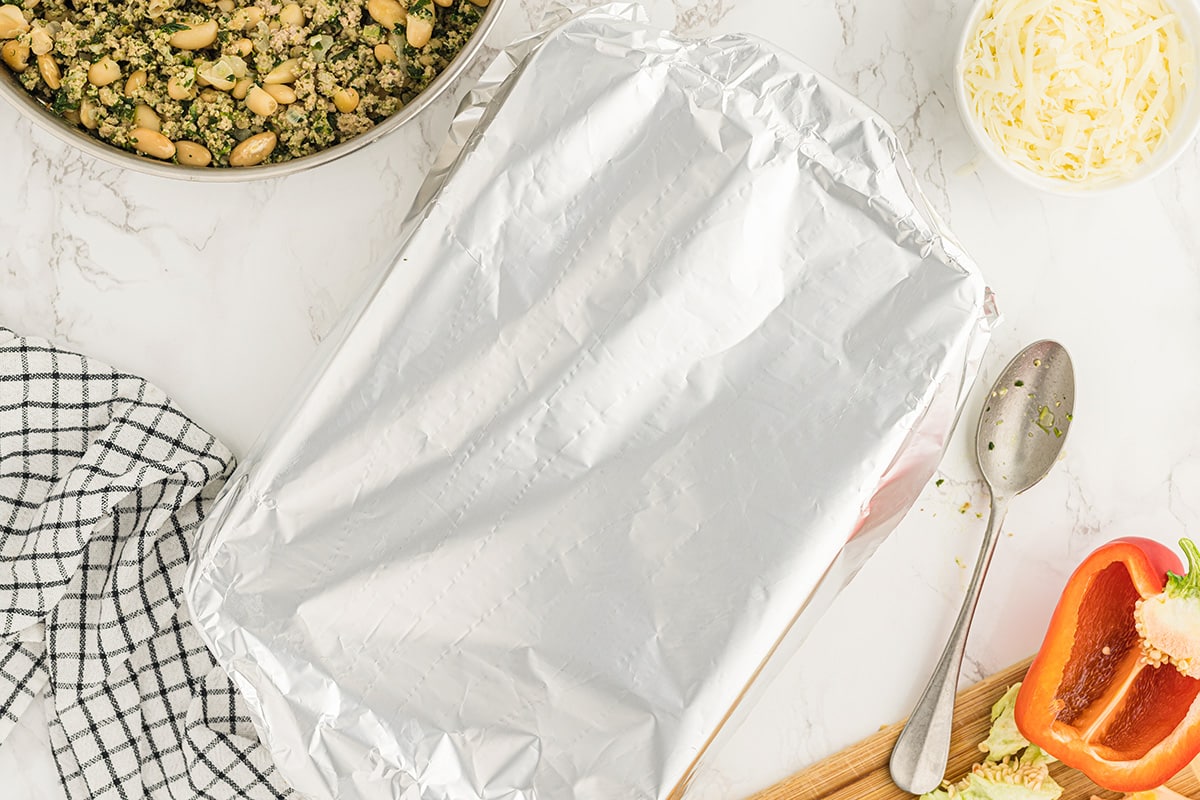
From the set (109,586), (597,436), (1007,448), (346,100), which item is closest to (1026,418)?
(1007,448)

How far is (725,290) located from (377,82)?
1.21 feet

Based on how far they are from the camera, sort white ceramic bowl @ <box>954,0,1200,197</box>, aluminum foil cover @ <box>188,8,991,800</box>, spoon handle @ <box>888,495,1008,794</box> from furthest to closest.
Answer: spoon handle @ <box>888,495,1008,794</box> < white ceramic bowl @ <box>954,0,1200,197</box> < aluminum foil cover @ <box>188,8,991,800</box>

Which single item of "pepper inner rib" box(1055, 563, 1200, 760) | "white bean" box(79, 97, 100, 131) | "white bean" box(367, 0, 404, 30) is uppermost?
"white bean" box(367, 0, 404, 30)

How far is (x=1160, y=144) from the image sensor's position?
0.96m

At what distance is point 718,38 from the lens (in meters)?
0.87

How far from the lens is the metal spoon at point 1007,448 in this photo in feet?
3.41

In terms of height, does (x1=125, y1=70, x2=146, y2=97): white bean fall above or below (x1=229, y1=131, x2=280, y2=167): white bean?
above

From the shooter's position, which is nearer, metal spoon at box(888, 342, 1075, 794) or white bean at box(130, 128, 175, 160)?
white bean at box(130, 128, 175, 160)

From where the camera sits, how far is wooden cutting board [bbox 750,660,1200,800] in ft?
3.49

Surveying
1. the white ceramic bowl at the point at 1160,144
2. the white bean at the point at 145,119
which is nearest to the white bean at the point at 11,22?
the white bean at the point at 145,119

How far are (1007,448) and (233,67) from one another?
83cm

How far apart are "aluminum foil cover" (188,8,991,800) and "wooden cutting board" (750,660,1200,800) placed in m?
0.25

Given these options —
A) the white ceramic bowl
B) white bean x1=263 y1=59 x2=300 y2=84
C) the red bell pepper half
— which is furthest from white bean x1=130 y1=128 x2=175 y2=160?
the red bell pepper half

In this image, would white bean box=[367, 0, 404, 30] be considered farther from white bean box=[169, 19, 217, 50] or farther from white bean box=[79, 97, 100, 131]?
white bean box=[79, 97, 100, 131]
